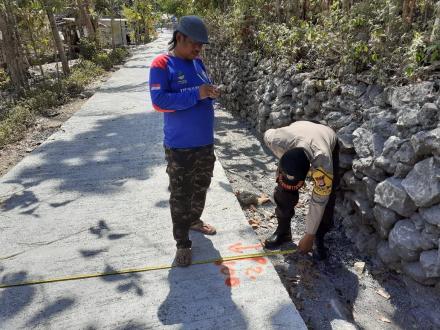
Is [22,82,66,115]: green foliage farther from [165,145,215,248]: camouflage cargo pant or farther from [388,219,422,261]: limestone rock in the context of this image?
[388,219,422,261]: limestone rock

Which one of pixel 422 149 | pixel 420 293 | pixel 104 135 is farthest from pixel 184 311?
pixel 104 135

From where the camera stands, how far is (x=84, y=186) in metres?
4.75

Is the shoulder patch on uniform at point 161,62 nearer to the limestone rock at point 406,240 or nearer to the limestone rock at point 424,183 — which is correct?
the limestone rock at point 424,183

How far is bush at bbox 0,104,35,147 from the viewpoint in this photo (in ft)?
23.3

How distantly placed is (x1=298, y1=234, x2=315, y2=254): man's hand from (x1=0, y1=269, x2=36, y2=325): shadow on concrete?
2.18m

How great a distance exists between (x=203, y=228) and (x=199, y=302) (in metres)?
0.91

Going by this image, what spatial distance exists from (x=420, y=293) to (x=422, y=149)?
3.64 feet

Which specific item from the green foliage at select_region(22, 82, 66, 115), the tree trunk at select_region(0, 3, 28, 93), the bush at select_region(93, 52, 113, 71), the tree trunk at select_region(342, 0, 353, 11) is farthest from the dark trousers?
the bush at select_region(93, 52, 113, 71)

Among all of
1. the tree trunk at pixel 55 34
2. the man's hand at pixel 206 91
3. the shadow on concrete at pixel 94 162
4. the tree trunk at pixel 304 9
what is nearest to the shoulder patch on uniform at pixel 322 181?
the man's hand at pixel 206 91

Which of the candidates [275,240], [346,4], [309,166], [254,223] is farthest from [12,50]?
[309,166]

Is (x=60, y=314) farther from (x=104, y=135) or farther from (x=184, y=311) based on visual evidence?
(x=104, y=135)

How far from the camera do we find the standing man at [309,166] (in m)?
2.79

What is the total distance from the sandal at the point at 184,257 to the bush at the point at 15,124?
5.30 meters

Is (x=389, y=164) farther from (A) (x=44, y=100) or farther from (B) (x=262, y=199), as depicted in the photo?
(A) (x=44, y=100)
